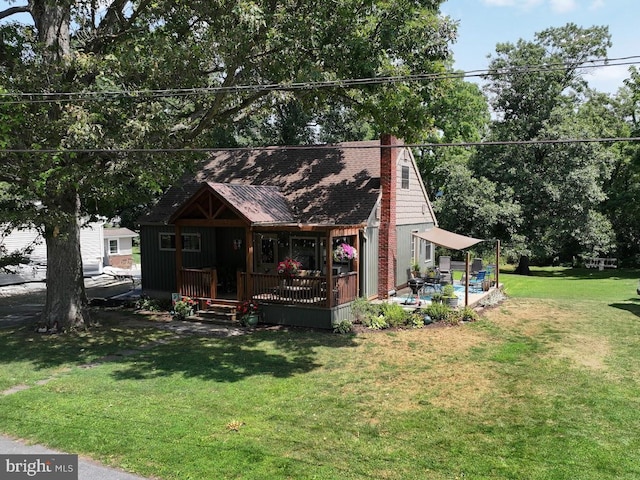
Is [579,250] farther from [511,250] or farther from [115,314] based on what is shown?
[115,314]

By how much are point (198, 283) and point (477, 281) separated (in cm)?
1104

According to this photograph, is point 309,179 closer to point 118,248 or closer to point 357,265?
point 357,265

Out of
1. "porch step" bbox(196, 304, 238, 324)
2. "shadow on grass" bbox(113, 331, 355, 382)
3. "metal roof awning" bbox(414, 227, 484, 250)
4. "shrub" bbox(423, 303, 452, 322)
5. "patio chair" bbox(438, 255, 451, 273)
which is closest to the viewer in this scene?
"shadow on grass" bbox(113, 331, 355, 382)

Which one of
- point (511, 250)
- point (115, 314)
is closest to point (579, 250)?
point (511, 250)

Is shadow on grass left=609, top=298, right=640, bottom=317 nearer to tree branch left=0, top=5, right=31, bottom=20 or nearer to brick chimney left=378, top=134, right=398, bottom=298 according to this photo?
brick chimney left=378, top=134, right=398, bottom=298

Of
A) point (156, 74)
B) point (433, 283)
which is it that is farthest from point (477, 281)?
point (156, 74)

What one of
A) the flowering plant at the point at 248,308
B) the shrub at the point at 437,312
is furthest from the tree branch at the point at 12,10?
the shrub at the point at 437,312

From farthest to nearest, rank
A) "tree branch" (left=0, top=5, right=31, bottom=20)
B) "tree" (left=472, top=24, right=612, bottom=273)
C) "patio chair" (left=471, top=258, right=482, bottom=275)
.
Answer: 1. "tree" (left=472, top=24, right=612, bottom=273)
2. "patio chair" (left=471, top=258, right=482, bottom=275)
3. "tree branch" (left=0, top=5, right=31, bottom=20)

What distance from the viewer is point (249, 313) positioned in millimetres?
16422

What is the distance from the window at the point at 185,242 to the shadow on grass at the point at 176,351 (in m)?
4.94

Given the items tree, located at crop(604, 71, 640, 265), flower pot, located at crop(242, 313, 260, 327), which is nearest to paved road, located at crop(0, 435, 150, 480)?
flower pot, located at crop(242, 313, 260, 327)

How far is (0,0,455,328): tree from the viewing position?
41.4ft

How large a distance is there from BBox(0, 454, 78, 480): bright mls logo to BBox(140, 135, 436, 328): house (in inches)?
372

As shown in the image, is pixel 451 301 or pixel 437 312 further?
pixel 451 301
